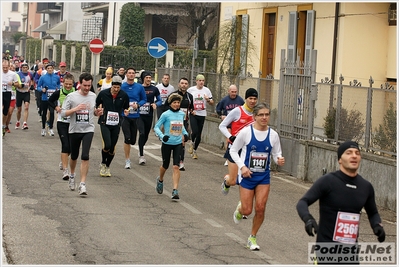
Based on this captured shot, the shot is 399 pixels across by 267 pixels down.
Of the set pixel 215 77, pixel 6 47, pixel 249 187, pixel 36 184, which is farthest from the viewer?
pixel 6 47

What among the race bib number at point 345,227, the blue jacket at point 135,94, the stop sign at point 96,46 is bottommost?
the race bib number at point 345,227

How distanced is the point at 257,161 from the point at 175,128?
3.88 m

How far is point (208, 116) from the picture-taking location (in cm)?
2441

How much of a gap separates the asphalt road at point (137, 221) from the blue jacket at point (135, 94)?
1.12 m

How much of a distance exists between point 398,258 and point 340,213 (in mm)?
2975

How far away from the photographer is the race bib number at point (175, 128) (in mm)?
13656

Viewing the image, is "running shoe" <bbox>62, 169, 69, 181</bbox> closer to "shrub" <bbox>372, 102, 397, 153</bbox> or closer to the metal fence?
the metal fence

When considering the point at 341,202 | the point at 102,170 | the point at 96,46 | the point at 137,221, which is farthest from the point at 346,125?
the point at 96,46

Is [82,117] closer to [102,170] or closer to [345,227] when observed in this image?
[102,170]

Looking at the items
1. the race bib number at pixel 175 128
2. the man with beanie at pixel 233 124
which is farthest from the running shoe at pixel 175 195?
the race bib number at pixel 175 128

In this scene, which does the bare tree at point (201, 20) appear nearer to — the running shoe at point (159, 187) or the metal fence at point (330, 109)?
the metal fence at point (330, 109)

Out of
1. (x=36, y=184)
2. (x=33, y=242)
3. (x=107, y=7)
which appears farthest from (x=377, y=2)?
(x=107, y=7)

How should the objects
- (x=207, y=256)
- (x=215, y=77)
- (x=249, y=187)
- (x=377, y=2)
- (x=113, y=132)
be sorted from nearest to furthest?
1. (x=207, y=256)
2. (x=249, y=187)
3. (x=113, y=132)
4. (x=377, y=2)
5. (x=215, y=77)

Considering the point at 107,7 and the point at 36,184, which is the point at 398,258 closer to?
the point at 36,184
